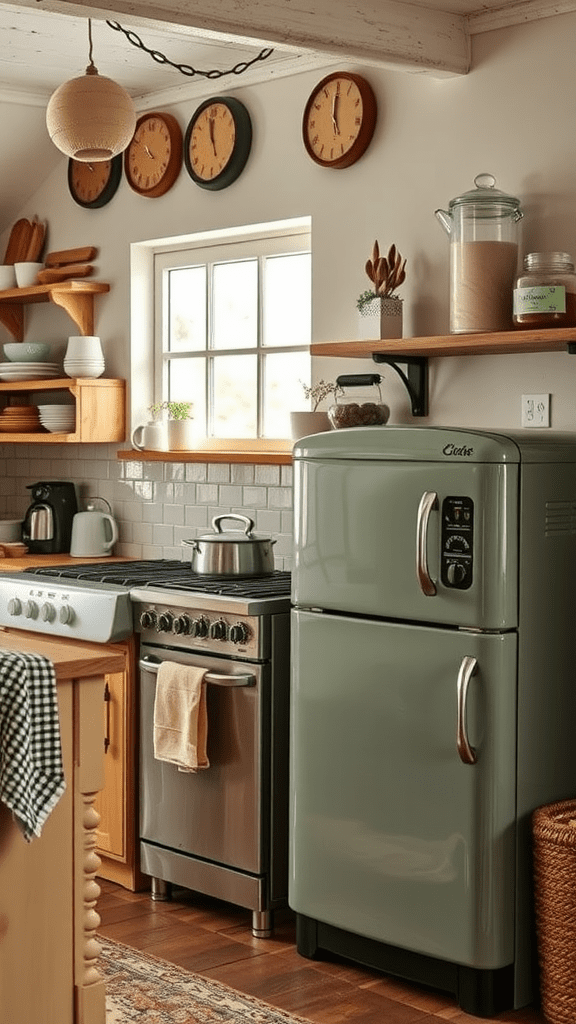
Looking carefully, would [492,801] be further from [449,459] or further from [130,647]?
[130,647]

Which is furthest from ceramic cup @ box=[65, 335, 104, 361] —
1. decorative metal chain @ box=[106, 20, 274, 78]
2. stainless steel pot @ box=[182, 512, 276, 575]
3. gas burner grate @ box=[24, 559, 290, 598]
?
stainless steel pot @ box=[182, 512, 276, 575]

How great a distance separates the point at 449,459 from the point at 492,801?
2.82ft

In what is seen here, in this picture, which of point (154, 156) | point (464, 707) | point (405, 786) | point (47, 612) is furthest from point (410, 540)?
point (154, 156)

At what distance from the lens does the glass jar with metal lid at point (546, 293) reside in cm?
370

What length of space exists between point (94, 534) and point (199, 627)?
1399 millimetres

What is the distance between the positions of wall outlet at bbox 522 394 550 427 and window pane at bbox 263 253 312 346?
1128 mm

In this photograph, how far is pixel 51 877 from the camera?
2.76m

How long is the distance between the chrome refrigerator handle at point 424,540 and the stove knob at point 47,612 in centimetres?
153

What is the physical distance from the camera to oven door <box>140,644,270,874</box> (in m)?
4.01

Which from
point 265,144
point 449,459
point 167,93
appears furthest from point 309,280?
point 449,459

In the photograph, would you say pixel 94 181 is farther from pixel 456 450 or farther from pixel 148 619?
pixel 456 450

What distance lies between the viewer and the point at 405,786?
140 inches

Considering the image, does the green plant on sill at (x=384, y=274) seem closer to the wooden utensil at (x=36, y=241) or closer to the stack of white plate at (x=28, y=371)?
the stack of white plate at (x=28, y=371)

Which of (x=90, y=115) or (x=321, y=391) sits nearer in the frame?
(x=90, y=115)
